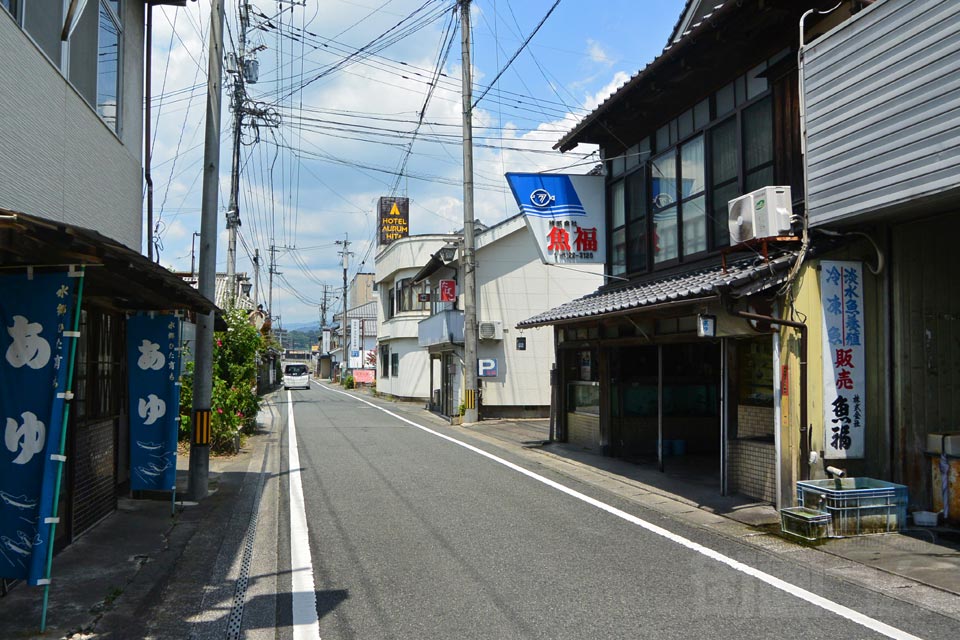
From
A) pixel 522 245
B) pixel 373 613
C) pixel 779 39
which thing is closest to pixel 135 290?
pixel 373 613

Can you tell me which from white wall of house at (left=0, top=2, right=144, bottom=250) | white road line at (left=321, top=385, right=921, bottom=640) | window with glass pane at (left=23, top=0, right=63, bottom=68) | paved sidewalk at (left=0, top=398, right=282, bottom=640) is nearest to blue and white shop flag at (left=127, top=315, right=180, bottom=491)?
paved sidewalk at (left=0, top=398, right=282, bottom=640)

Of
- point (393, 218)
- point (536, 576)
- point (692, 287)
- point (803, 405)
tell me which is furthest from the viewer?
point (393, 218)

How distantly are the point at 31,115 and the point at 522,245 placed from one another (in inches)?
792

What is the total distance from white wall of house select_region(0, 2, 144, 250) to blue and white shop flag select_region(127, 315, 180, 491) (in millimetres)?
1655

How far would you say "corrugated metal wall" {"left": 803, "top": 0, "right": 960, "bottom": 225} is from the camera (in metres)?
7.09

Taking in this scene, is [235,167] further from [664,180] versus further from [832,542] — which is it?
[832,542]

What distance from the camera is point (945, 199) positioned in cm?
736

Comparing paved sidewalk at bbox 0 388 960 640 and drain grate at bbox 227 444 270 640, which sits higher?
paved sidewalk at bbox 0 388 960 640

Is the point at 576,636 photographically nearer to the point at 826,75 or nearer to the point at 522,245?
the point at 826,75

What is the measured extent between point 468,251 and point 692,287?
14.3 m

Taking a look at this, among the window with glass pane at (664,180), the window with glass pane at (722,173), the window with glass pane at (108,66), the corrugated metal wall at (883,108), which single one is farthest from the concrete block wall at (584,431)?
the window with glass pane at (108,66)

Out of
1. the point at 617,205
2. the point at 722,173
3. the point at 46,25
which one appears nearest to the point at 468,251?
the point at 617,205

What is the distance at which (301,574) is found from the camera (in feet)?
22.3

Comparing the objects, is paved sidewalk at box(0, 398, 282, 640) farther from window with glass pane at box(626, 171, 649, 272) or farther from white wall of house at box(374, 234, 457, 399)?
white wall of house at box(374, 234, 457, 399)
